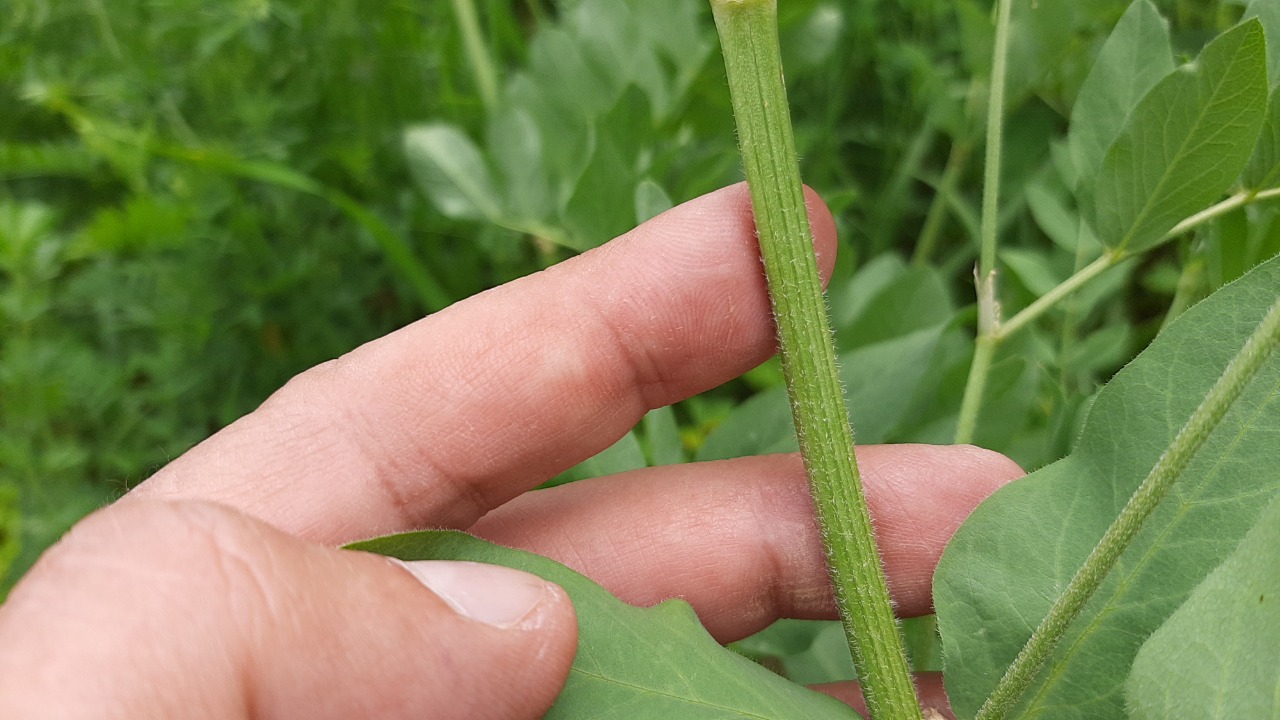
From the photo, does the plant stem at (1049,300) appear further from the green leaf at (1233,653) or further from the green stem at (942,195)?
the green stem at (942,195)

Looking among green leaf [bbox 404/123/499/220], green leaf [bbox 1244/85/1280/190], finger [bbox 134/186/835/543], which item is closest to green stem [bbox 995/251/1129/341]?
green leaf [bbox 1244/85/1280/190]

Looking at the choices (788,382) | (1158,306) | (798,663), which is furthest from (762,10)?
(1158,306)

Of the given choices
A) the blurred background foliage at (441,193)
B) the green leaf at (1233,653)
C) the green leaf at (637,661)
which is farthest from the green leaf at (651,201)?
the green leaf at (1233,653)

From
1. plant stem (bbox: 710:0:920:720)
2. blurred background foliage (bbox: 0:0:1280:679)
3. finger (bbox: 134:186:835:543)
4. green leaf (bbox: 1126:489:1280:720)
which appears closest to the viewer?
green leaf (bbox: 1126:489:1280:720)

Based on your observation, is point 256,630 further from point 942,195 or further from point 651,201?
point 942,195

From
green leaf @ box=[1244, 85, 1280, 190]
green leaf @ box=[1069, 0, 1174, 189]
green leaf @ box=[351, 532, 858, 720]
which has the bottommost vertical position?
green leaf @ box=[351, 532, 858, 720]

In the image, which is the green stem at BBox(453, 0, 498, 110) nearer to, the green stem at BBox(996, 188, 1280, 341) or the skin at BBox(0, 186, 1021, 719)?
the skin at BBox(0, 186, 1021, 719)
